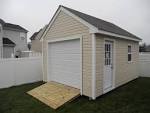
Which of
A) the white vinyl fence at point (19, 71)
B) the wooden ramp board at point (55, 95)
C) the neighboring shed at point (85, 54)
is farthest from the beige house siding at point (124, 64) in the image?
the white vinyl fence at point (19, 71)

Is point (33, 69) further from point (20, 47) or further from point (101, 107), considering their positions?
point (20, 47)

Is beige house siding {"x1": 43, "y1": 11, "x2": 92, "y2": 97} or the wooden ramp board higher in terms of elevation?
beige house siding {"x1": 43, "y1": 11, "x2": 92, "y2": 97}

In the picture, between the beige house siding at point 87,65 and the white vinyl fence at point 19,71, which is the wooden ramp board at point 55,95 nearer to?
the beige house siding at point 87,65

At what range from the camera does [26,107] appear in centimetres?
561

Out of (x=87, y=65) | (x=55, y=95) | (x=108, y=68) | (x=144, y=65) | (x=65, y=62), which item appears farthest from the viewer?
(x=144, y=65)

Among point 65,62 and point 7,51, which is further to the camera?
point 7,51

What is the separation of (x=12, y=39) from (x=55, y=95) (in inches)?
742

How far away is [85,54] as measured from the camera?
21.3 ft

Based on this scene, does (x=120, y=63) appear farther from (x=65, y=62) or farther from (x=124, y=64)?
(x=65, y=62)

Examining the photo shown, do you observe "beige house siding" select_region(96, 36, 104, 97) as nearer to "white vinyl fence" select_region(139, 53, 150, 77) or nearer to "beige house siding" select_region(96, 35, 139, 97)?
"beige house siding" select_region(96, 35, 139, 97)

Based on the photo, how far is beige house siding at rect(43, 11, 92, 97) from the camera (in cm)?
632

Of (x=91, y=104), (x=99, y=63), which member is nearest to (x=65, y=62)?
(x=99, y=63)

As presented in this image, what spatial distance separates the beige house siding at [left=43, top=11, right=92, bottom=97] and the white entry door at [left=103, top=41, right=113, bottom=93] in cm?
112

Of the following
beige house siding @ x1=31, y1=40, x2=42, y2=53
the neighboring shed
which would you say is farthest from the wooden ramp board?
beige house siding @ x1=31, y1=40, x2=42, y2=53
